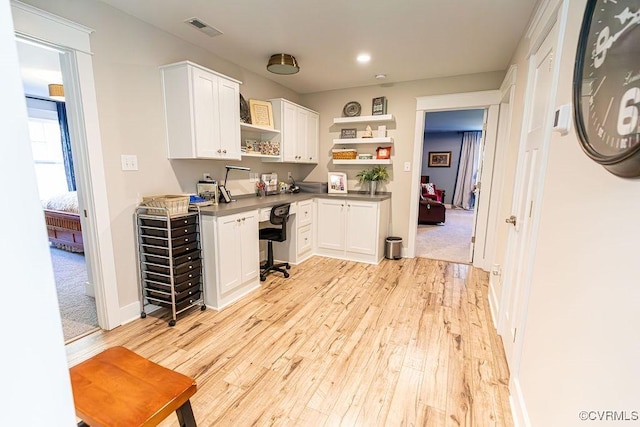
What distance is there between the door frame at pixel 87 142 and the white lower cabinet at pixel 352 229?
255 cm

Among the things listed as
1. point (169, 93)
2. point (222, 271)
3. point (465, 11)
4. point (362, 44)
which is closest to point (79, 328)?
point (222, 271)

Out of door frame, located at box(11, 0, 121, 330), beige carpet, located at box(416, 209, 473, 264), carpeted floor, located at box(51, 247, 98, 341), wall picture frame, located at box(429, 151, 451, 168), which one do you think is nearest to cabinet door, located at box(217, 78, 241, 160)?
door frame, located at box(11, 0, 121, 330)

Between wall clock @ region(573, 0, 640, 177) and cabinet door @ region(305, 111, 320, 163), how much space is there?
353 centimetres

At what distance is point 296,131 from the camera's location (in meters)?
4.05

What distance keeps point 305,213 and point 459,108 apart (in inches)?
96.8

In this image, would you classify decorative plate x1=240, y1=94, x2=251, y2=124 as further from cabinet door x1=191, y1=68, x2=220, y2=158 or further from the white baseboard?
the white baseboard

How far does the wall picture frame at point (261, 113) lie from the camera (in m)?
3.50

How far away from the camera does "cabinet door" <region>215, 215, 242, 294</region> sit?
2.55 m

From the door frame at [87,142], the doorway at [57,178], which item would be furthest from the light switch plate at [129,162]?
the doorway at [57,178]

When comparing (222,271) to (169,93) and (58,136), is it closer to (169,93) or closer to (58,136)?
(169,93)

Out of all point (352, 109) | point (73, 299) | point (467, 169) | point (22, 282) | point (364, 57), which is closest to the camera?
point (22, 282)

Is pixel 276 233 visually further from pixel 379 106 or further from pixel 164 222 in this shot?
pixel 379 106

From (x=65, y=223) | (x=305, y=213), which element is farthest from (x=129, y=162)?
(x=65, y=223)

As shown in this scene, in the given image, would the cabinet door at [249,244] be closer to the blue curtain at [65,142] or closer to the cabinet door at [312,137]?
the cabinet door at [312,137]
